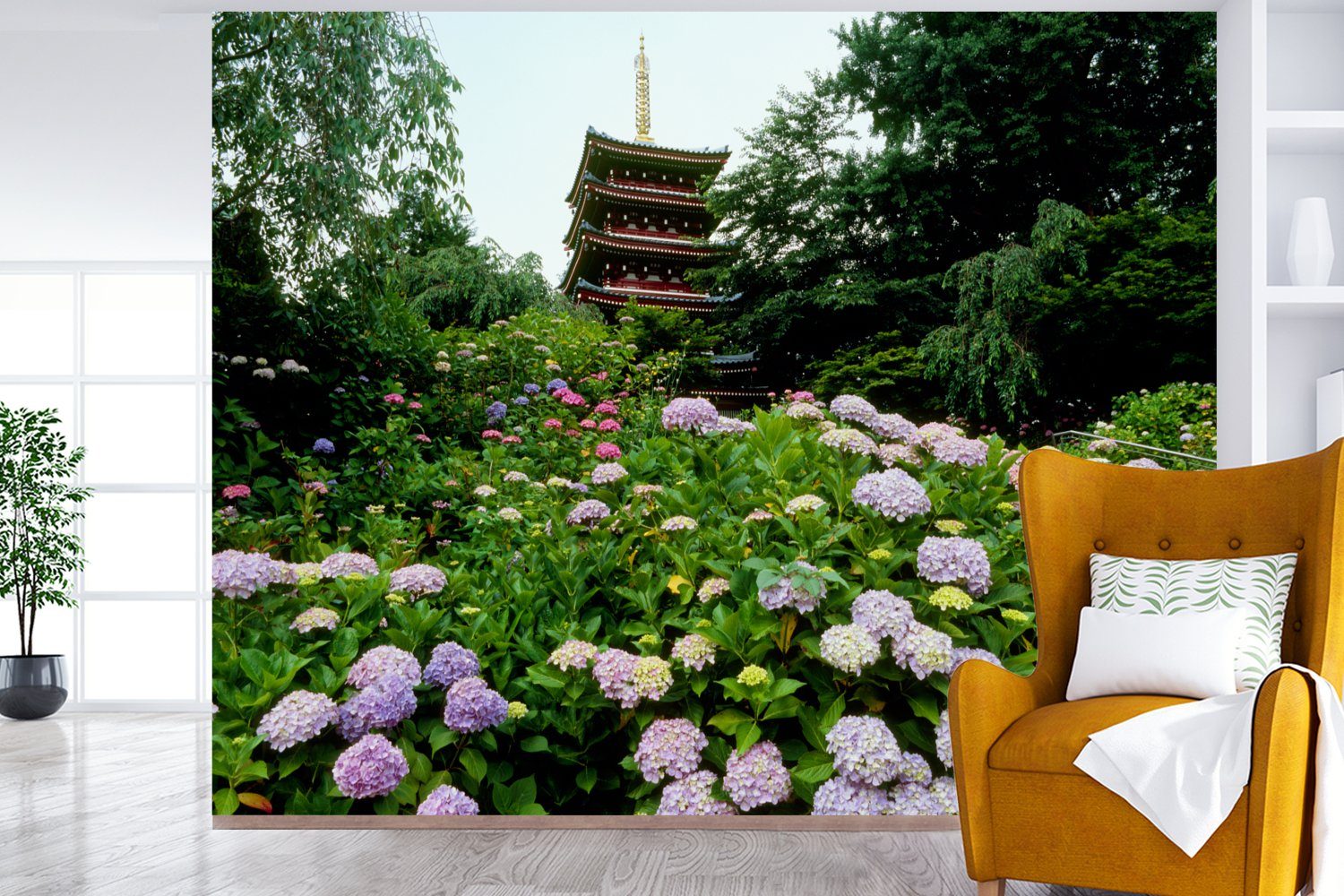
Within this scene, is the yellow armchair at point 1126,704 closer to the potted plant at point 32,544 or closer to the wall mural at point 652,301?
the wall mural at point 652,301

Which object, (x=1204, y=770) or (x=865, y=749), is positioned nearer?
(x=1204, y=770)

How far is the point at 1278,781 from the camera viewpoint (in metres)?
1.74

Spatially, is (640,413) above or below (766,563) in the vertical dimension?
above

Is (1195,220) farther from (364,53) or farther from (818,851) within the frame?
(364,53)

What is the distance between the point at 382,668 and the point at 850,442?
1556 mm

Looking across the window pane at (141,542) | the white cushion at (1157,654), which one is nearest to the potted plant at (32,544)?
the window pane at (141,542)

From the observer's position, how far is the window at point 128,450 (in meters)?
5.24

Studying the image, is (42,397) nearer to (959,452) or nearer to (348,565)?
(348,565)

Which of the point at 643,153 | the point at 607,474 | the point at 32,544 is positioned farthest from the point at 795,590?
the point at 32,544

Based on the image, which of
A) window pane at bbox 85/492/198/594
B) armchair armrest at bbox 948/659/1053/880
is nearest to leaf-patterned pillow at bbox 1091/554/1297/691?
armchair armrest at bbox 948/659/1053/880

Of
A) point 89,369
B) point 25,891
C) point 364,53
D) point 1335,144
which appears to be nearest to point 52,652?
point 89,369

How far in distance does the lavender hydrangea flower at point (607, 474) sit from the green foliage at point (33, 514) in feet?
10.8

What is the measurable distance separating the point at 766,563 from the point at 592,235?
1188 mm

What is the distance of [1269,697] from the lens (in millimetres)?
1745
